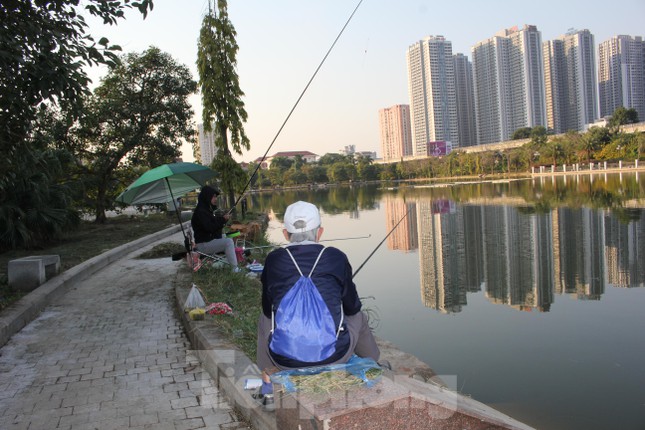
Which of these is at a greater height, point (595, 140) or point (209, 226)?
point (595, 140)

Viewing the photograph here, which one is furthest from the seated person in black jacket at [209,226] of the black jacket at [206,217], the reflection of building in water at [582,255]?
the reflection of building in water at [582,255]

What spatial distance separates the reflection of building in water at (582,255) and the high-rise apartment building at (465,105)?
95751mm

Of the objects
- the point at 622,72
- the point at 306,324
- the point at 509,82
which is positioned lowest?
the point at 306,324

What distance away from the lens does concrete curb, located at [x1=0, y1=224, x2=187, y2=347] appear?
522 cm

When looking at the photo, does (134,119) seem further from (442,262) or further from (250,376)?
(250,376)

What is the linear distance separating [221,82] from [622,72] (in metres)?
95.5

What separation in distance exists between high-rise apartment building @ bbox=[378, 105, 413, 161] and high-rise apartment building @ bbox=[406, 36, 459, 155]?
6001 millimetres

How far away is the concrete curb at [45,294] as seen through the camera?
522cm

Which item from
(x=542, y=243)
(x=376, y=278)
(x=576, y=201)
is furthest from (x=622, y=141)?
(x=376, y=278)

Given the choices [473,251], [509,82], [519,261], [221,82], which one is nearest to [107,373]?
[519,261]

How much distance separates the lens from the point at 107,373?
4.16 m

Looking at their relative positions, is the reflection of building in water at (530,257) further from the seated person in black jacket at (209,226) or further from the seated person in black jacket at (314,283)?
the seated person in black jacket at (314,283)

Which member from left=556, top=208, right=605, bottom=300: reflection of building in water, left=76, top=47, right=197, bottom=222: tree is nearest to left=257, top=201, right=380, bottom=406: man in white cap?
left=556, top=208, right=605, bottom=300: reflection of building in water

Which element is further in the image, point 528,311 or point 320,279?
point 528,311
